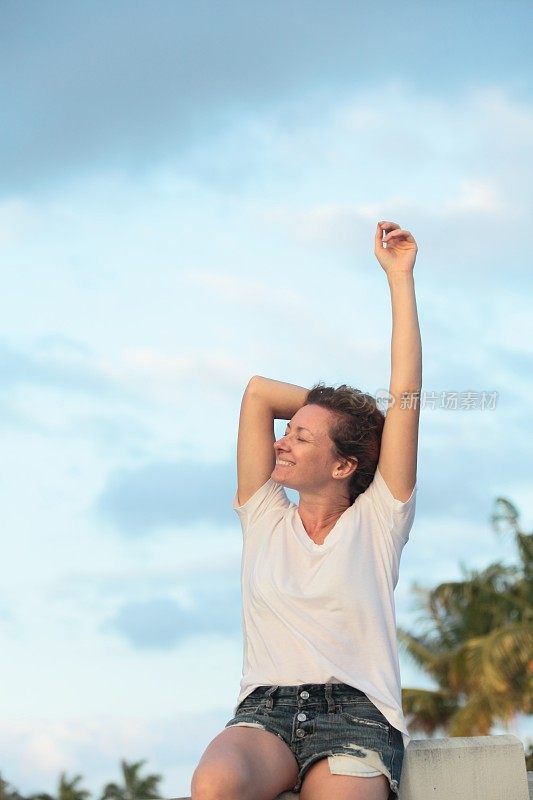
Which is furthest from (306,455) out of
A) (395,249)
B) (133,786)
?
(133,786)

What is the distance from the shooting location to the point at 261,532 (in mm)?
4156

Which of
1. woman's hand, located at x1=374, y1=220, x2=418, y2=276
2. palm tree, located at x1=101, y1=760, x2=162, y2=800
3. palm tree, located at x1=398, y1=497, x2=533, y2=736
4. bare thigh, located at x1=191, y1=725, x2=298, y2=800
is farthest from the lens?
palm tree, located at x1=101, y1=760, x2=162, y2=800

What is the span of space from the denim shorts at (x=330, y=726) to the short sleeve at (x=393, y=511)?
58 centimetres

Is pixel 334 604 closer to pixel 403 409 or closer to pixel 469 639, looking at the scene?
pixel 403 409

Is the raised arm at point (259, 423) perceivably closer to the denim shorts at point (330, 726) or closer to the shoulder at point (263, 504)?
the shoulder at point (263, 504)

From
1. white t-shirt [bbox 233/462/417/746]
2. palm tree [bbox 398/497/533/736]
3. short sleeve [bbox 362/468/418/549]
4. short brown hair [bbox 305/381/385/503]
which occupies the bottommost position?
white t-shirt [bbox 233/462/417/746]

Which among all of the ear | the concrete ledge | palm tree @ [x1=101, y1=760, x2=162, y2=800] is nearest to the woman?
the ear

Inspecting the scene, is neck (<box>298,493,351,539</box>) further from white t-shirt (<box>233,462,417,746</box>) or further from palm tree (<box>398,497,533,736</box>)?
palm tree (<box>398,497,533,736</box>)

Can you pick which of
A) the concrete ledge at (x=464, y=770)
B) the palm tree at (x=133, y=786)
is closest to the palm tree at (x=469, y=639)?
the palm tree at (x=133, y=786)

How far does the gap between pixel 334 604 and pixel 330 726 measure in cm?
38

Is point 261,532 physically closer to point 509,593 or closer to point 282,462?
point 282,462

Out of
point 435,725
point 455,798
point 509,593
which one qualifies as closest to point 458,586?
point 509,593

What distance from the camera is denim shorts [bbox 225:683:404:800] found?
3572 millimetres

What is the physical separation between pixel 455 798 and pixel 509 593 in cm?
1718
